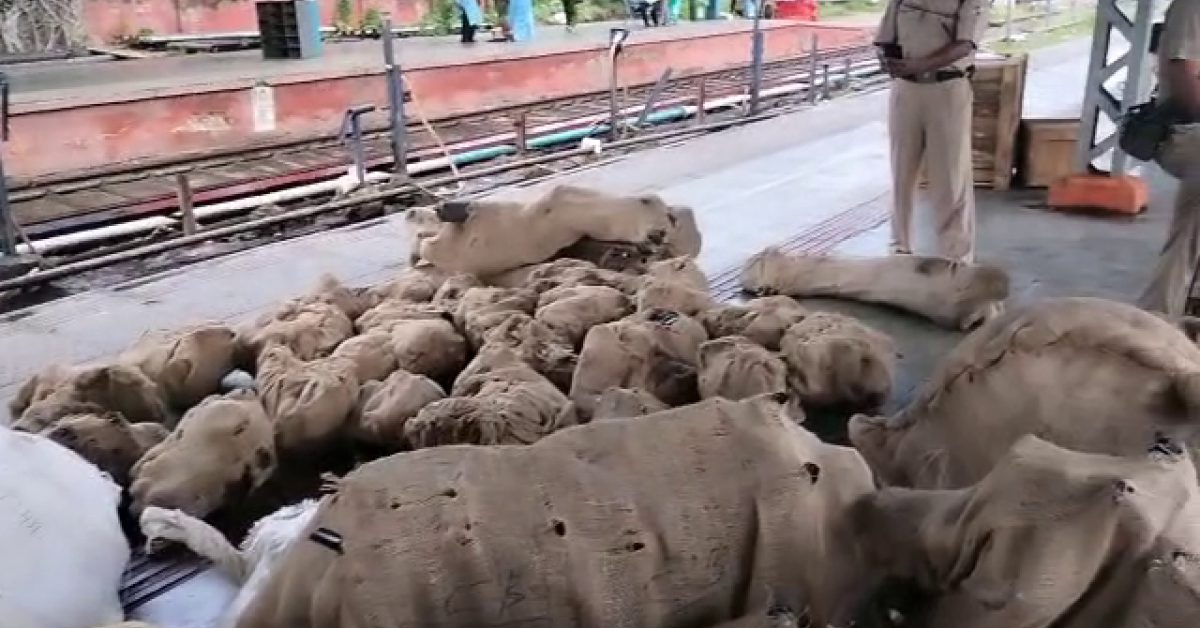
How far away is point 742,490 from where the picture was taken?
1485 millimetres

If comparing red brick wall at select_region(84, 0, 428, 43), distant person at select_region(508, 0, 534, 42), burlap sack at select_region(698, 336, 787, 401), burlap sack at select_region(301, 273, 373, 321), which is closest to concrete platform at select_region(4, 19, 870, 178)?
distant person at select_region(508, 0, 534, 42)

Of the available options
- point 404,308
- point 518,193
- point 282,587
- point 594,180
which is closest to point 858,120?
point 594,180

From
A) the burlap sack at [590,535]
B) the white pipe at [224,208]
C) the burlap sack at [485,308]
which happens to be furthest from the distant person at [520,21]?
the burlap sack at [590,535]

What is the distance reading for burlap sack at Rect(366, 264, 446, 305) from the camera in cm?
324

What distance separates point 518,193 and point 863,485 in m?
4.36

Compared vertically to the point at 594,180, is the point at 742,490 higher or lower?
higher

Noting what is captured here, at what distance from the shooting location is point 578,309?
287cm

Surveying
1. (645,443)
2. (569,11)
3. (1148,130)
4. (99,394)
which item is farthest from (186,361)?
(569,11)

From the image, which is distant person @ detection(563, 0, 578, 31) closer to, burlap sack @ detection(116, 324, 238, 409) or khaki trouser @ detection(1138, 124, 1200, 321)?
khaki trouser @ detection(1138, 124, 1200, 321)

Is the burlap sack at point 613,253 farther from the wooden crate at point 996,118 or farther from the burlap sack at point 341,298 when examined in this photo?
the wooden crate at point 996,118

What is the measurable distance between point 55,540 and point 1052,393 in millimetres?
1722

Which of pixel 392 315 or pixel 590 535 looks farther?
pixel 392 315

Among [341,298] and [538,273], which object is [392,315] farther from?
[538,273]

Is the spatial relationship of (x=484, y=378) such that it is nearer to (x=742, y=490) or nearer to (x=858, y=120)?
(x=742, y=490)
